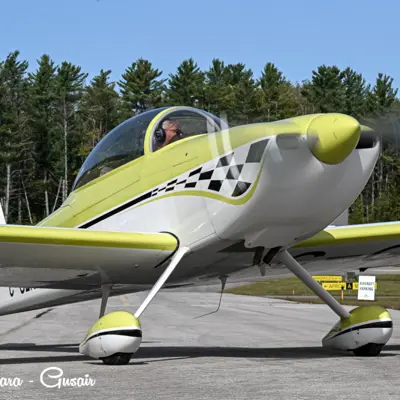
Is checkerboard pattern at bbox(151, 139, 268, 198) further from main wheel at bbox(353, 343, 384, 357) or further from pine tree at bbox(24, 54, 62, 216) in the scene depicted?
pine tree at bbox(24, 54, 62, 216)

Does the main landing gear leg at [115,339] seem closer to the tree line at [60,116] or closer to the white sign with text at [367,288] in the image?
the white sign with text at [367,288]

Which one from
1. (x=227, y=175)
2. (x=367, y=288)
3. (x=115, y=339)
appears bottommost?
(x=367, y=288)

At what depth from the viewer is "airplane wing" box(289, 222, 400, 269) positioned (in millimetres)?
9891

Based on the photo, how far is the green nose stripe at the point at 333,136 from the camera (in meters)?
7.57

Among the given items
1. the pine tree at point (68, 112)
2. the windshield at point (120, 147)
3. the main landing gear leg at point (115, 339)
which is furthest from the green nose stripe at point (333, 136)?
the pine tree at point (68, 112)

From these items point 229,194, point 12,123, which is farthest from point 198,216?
point 12,123

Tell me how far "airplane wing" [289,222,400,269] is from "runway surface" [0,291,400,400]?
119 centimetres

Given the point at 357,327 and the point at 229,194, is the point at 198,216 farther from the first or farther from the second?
the point at 357,327

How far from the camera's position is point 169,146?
376 inches

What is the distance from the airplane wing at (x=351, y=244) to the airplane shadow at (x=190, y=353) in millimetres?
1181

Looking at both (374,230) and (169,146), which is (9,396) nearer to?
(169,146)

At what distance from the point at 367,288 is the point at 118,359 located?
21.8 meters

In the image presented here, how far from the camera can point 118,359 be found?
836 centimetres

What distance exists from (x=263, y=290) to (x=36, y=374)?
3360 centimetres
